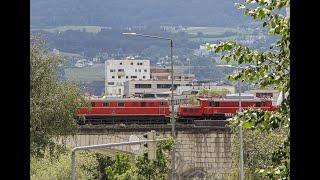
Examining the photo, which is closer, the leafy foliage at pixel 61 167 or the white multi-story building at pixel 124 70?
the leafy foliage at pixel 61 167

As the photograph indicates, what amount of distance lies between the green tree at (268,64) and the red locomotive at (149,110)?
45.1m

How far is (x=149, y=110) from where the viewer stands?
166ft

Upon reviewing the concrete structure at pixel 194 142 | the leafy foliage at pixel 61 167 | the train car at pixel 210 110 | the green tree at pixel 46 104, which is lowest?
the concrete structure at pixel 194 142

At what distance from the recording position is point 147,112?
5072 cm

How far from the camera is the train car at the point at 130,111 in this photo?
5044cm

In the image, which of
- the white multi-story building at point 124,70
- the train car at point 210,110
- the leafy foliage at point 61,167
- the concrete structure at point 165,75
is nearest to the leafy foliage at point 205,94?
the train car at point 210,110

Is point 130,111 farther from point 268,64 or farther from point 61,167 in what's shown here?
point 268,64

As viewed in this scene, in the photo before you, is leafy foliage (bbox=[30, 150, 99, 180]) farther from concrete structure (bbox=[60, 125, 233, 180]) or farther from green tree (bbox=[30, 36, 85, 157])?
concrete structure (bbox=[60, 125, 233, 180])

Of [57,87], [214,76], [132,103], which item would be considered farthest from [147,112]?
[214,76]

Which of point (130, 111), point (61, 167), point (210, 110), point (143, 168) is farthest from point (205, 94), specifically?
point (143, 168)

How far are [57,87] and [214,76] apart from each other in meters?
132

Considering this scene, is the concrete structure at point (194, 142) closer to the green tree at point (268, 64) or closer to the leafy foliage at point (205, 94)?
the leafy foliage at point (205, 94)
